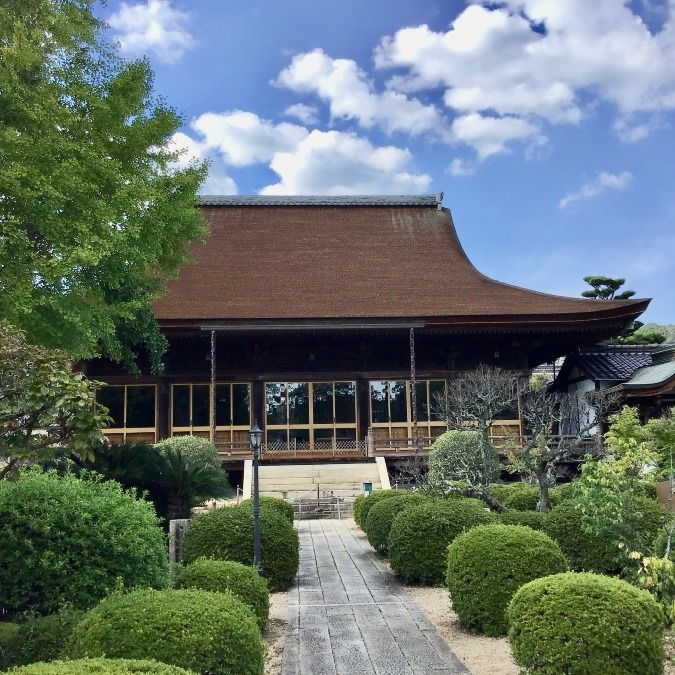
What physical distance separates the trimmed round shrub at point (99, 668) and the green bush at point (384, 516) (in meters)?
7.65

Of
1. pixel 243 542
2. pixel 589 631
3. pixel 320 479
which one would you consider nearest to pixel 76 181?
pixel 243 542

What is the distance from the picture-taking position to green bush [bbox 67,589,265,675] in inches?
159

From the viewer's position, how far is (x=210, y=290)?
23016 millimetres

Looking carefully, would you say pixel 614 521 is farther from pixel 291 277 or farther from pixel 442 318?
pixel 291 277

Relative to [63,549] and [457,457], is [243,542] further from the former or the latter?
[457,457]

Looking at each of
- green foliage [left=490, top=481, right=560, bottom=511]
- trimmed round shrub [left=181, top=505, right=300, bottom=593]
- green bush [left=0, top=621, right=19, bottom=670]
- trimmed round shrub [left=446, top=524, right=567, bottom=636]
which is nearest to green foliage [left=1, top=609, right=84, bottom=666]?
green bush [left=0, top=621, right=19, bottom=670]

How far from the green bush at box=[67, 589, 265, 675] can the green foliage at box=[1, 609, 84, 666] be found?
0.59 meters

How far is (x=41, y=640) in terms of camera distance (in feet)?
16.0

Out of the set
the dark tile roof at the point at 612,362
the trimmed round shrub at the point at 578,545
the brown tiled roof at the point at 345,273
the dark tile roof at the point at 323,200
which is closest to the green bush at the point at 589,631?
the trimmed round shrub at the point at 578,545

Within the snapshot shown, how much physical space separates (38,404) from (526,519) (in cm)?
597

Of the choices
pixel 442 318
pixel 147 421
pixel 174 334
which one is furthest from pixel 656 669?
pixel 147 421

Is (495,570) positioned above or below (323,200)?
below

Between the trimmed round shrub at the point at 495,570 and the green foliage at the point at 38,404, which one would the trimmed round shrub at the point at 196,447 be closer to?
the trimmed round shrub at the point at 495,570

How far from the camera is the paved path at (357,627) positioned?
5.56m
